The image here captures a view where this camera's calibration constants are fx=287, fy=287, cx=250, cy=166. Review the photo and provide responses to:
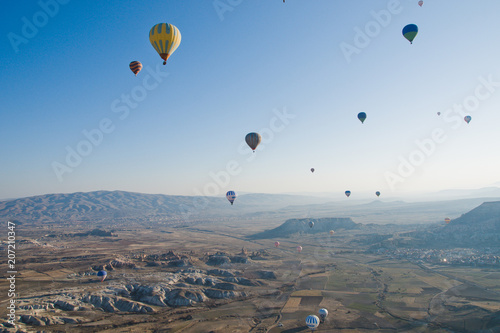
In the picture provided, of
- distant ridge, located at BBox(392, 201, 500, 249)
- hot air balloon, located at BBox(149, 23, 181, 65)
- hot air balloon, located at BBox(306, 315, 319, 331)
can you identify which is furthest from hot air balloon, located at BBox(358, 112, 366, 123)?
distant ridge, located at BBox(392, 201, 500, 249)

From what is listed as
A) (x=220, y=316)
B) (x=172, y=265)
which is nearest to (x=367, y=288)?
(x=220, y=316)

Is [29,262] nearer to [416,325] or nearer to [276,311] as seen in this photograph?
[276,311]

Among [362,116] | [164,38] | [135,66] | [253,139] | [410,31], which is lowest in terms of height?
[253,139]

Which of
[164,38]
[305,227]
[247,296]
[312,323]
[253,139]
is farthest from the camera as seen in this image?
[305,227]

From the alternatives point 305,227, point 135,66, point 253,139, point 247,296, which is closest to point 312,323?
point 247,296

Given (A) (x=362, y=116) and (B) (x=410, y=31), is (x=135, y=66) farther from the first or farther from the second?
(B) (x=410, y=31)

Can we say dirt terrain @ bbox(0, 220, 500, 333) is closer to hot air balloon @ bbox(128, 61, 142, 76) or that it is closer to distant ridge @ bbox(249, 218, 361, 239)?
hot air balloon @ bbox(128, 61, 142, 76)
